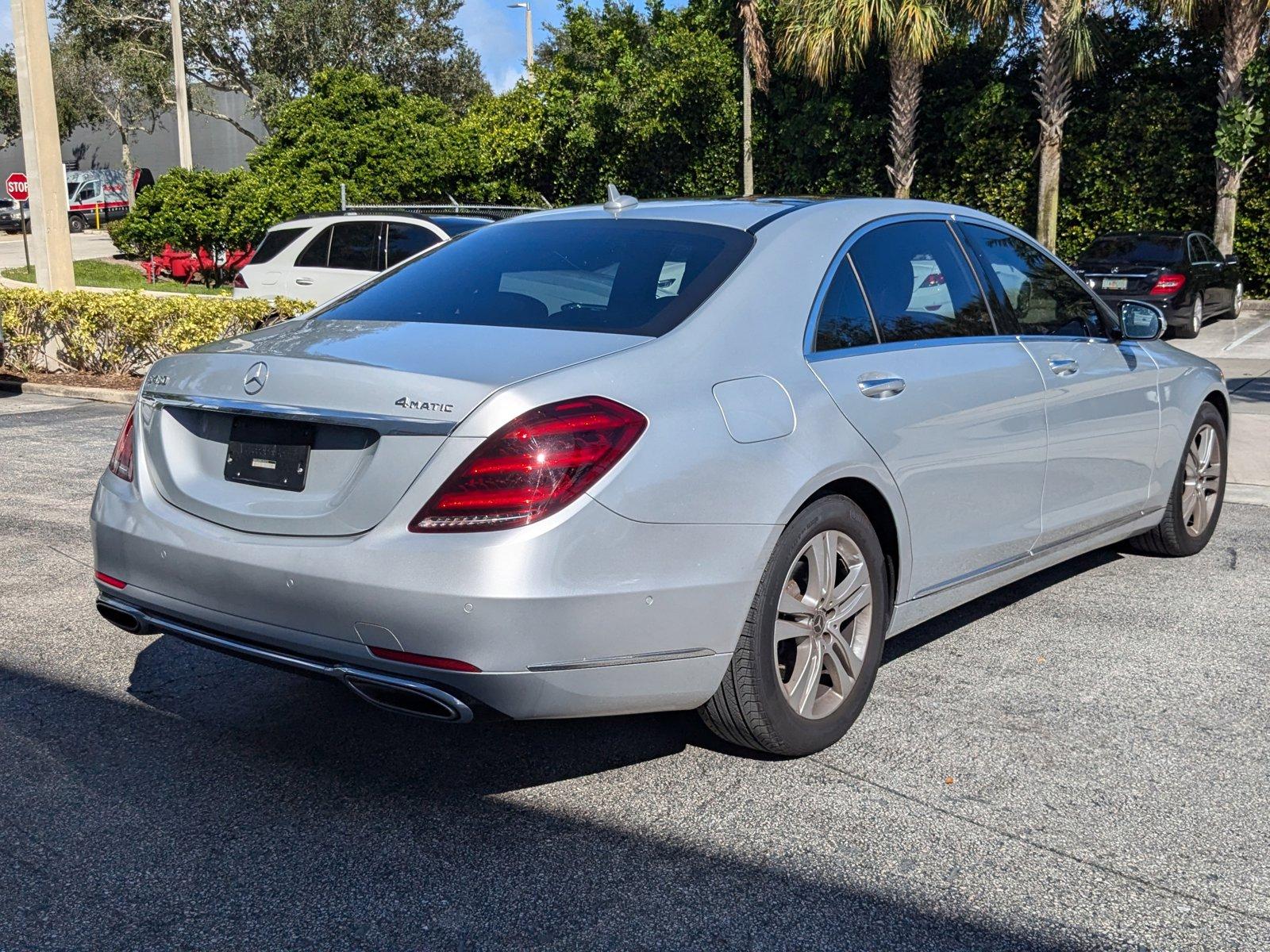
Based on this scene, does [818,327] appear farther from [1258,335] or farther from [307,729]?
[1258,335]

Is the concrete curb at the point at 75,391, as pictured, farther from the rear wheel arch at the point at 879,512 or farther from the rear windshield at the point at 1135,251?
the rear windshield at the point at 1135,251

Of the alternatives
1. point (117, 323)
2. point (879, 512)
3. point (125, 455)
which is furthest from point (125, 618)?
point (117, 323)

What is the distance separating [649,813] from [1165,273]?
1588 cm

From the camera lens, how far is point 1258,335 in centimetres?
1762

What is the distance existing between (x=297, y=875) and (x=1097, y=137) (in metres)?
22.1

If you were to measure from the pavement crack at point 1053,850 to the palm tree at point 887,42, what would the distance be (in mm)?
17369

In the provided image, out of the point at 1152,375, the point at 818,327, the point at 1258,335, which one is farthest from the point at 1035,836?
the point at 1258,335

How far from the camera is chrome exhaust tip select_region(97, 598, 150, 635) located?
358cm

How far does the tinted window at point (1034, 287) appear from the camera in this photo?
4.77 metres

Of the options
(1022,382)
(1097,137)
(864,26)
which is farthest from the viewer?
(1097,137)

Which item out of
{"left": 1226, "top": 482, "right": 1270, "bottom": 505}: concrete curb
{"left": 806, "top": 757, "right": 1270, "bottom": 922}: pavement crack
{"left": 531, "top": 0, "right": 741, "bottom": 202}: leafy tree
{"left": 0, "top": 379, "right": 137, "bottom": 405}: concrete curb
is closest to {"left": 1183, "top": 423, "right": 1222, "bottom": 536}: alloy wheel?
{"left": 1226, "top": 482, "right": 1270, "bottom": 505}: concrete curb

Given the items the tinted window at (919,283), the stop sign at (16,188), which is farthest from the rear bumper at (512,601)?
the stop sign at (16,188)

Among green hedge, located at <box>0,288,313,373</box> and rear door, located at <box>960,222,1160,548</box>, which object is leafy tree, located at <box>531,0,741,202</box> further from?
rear door, located at <box>960,222,1160,548</box>

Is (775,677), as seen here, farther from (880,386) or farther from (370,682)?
→ (370,682)
